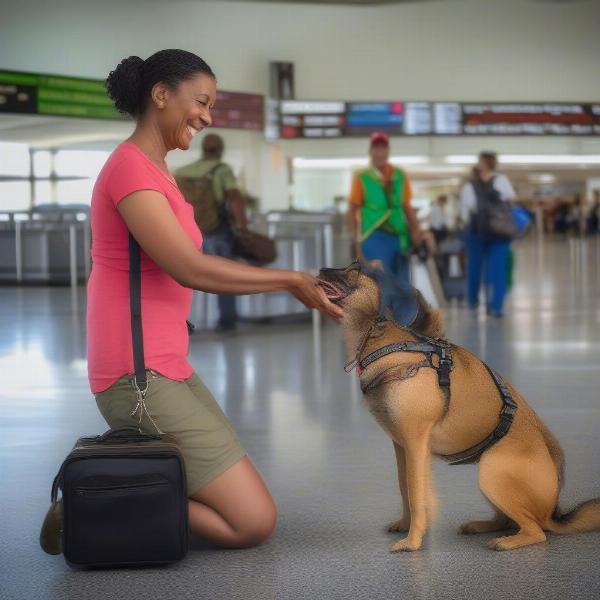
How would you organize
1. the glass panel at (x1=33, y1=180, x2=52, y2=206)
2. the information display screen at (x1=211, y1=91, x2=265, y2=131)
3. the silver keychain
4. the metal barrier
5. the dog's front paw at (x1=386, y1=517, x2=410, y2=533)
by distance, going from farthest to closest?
the information display screen at (x1=211, y1=91, x2=265, y2=131), the glass panel at (x1=33, y1=180, x2=52, y2=206), the metal barrier, the dog's front paw at (x1=386, y1=517, x2=410, y2=533), the silver keychain

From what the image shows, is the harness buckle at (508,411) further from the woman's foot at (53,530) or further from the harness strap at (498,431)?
the woman's foot at (53,530)

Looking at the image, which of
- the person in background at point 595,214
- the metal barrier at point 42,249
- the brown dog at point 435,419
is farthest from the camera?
the person in background at point 595,214

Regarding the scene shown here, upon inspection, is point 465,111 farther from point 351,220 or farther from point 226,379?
point 226,379

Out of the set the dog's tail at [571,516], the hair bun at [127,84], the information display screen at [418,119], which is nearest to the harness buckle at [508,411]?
the dog's tail at [571,516]

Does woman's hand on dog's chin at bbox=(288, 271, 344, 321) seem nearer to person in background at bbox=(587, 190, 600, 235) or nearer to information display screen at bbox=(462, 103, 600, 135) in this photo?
information display screen at bbox=(462, 103, 600, 135)

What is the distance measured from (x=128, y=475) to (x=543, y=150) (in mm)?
22452

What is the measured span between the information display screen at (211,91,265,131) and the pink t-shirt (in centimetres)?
1775

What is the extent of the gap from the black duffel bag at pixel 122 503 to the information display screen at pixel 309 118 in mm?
19942

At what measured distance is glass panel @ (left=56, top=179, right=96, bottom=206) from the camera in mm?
20719

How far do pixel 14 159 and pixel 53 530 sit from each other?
17.3 meters

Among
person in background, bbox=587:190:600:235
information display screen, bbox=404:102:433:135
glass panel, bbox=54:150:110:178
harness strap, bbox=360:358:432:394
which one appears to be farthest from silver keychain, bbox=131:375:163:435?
person in background, bbox=587:190:600:235

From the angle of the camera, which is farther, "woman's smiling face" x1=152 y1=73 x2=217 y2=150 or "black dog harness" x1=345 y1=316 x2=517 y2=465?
"woman's smiling face" x1=152 y1=73 x2=217 y2=150

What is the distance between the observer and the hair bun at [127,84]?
348 cm

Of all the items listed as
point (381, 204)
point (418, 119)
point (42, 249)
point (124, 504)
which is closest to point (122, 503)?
point (124, 504)
